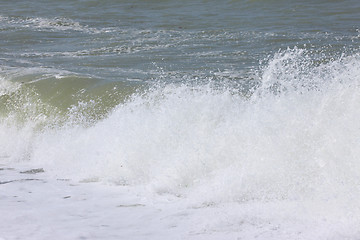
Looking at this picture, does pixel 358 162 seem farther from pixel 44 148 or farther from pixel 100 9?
pixel 100 9

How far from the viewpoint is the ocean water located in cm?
467

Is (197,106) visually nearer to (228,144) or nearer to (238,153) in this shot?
(228,144)

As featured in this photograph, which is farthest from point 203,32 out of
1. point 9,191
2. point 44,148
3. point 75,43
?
point 9,191

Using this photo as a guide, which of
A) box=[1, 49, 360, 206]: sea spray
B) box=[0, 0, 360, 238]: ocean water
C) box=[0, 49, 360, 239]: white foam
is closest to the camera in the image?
box=[0, 49, 360, 239]: white foam

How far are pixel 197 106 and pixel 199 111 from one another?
0.09m

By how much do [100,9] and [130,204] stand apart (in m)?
14.6

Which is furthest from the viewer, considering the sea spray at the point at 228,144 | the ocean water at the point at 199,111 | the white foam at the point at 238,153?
the ocean water at the point at 199,111

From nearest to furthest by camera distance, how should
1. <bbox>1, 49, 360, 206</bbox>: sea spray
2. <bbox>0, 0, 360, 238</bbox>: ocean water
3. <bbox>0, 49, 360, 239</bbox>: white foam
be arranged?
<bbox>0, 49, 360, 239</bbox>: white foam
<bbox>1, 49, 360, 206</bbox>: sea spray
<bbox>0, 0, 360, 238</bbox>: ocean water

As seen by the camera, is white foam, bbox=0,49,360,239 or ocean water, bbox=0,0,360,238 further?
ocean water, bbox=0,0,360,238

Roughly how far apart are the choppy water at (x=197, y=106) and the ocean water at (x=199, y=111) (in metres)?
0.02

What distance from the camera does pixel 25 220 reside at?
13.4 feet

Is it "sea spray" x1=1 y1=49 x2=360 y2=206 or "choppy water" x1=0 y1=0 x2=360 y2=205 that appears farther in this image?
"choppy water" x1=0 y1=0 x2=360 y2=205

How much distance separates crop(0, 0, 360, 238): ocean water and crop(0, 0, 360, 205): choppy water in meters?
0.02

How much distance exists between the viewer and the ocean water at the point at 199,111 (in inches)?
184
